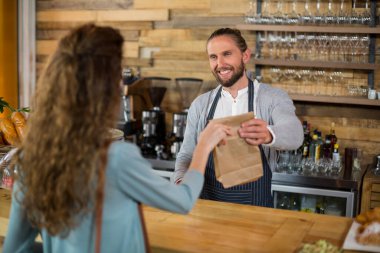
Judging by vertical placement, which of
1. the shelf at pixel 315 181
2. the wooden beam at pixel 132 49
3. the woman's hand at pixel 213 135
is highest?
the wooden beam at pixel 132 49

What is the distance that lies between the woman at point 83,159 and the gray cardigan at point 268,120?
1163 millimetres

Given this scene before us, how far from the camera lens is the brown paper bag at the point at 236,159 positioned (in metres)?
2.07

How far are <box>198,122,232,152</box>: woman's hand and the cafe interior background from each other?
183cm

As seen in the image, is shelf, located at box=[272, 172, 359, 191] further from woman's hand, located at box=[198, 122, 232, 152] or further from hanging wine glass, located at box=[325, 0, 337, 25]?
woman's hand, located at box=[198, 122, 232, 152]

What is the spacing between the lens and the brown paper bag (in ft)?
6.79

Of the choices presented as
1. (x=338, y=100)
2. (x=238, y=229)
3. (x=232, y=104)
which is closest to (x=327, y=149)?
(x=338, y=100)

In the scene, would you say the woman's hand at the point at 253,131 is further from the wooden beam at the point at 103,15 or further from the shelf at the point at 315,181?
the wooden beam at the point at 103,15

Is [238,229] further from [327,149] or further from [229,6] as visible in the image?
[229,6]

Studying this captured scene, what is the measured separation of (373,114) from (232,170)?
93.1 inches

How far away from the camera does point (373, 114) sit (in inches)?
163

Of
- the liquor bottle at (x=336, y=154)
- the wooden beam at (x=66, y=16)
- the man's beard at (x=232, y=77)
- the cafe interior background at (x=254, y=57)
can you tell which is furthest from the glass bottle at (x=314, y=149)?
the wooden beam at (x=66, y=16)

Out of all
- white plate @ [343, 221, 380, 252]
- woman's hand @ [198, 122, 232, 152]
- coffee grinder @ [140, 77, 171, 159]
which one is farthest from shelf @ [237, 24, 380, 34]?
white plate @ [343, 221, 380, 252]

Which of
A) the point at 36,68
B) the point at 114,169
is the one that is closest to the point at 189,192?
the point at 114,169

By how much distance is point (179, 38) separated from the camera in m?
4.61
